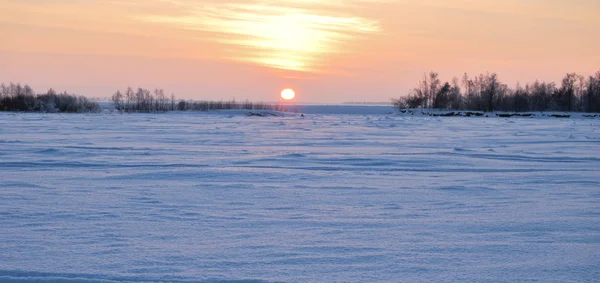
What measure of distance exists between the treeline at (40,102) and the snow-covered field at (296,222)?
39778 mm

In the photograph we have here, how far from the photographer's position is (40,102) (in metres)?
44.3

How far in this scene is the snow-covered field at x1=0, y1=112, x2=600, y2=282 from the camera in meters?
3.02

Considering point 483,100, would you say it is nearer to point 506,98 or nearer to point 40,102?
point 506,98

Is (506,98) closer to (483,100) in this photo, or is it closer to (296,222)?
(483,100)

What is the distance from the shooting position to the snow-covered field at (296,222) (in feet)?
9.90

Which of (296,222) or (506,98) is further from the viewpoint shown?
(506,98)

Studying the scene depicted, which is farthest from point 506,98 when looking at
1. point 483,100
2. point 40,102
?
point 40,102

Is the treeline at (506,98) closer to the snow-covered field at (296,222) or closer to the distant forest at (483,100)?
the distant forest at (483,100)

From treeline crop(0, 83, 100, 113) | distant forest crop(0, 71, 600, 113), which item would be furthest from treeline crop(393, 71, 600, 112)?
treeline crop(0, 83, 100, 113)

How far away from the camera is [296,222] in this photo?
418 cm

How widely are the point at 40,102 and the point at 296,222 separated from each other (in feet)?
150

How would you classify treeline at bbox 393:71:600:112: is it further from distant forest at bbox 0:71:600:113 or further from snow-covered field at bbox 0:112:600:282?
snow-covered field at bbox 0:112:600:282

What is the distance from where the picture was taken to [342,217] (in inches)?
173

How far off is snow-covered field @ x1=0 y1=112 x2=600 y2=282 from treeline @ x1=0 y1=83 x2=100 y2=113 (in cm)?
3978
